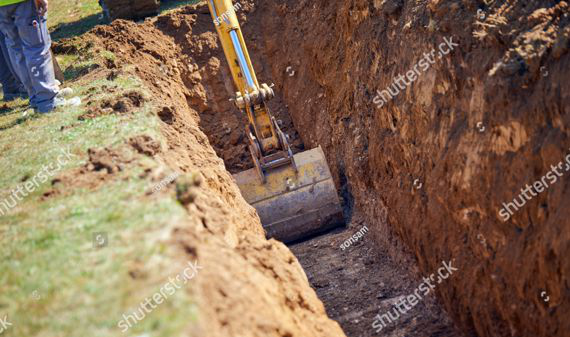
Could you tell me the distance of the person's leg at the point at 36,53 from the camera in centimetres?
1051

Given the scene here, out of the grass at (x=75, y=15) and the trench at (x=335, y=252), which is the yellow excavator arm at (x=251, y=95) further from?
the grass at (x=75, y=15)

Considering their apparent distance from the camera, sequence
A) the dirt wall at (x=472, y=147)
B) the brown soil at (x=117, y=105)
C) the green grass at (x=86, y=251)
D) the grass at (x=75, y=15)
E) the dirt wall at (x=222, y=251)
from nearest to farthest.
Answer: the green grass at (x=86, y=251) < the dirt wall at (x=222, y=251) < the dirt wall at (x=472, y=147) < the brown soil at (x=117, y=105) < the grass at (x=75, y=15)

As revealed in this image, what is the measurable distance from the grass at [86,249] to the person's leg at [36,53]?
2075 millimetres

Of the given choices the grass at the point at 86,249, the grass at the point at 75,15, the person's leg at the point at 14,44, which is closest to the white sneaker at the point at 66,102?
the person's leg at the point at 14,44

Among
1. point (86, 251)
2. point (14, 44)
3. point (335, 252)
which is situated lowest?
point (335, 252)

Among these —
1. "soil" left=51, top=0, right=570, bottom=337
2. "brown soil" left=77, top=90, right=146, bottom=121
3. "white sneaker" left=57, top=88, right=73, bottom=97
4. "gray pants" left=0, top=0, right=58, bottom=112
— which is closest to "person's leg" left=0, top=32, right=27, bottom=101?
"soil" left=51, top=0, right=570, bottom=337

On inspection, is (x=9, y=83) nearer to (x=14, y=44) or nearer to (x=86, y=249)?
(x=14, y=44)

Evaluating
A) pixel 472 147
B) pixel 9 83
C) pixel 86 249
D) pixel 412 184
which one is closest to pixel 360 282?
pixel 412 184

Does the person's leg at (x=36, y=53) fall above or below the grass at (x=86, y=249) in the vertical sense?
above

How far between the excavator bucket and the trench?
31 centimetres

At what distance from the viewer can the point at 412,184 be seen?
8.78 meters

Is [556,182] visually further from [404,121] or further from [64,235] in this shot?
[64,235]

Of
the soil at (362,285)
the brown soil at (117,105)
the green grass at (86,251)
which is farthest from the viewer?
the brown soil at (117,105)

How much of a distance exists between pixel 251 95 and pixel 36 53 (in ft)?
11.9
